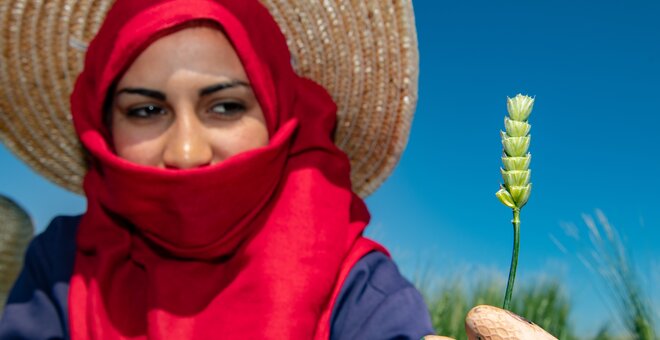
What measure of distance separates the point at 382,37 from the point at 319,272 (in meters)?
0.53

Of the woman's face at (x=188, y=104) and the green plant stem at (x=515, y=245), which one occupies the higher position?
the green plant stem at (x=515, y=245)

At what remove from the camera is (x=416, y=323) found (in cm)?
130

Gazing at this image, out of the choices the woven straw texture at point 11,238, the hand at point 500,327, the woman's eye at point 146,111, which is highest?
the hand at point 500,327

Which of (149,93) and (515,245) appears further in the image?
(149,93)

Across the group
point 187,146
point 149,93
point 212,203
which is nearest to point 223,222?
point 212,203

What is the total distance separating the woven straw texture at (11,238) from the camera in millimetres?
1990

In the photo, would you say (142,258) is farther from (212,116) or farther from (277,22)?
(277,22)

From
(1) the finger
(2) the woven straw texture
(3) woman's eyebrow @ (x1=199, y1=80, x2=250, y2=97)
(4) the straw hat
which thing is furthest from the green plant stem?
(2) the woven straw texture

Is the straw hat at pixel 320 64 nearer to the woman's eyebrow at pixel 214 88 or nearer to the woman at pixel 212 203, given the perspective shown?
the woman at pixel 212 203

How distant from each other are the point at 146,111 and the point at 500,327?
82 cm

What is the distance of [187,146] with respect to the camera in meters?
1.24

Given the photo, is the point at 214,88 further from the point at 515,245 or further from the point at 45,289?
the point at 515,245

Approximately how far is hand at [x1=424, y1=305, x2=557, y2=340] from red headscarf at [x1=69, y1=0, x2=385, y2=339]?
20.6 inches

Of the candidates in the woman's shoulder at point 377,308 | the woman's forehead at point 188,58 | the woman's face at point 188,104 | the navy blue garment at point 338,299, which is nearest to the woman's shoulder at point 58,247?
the navy blue garment at point 338,299
